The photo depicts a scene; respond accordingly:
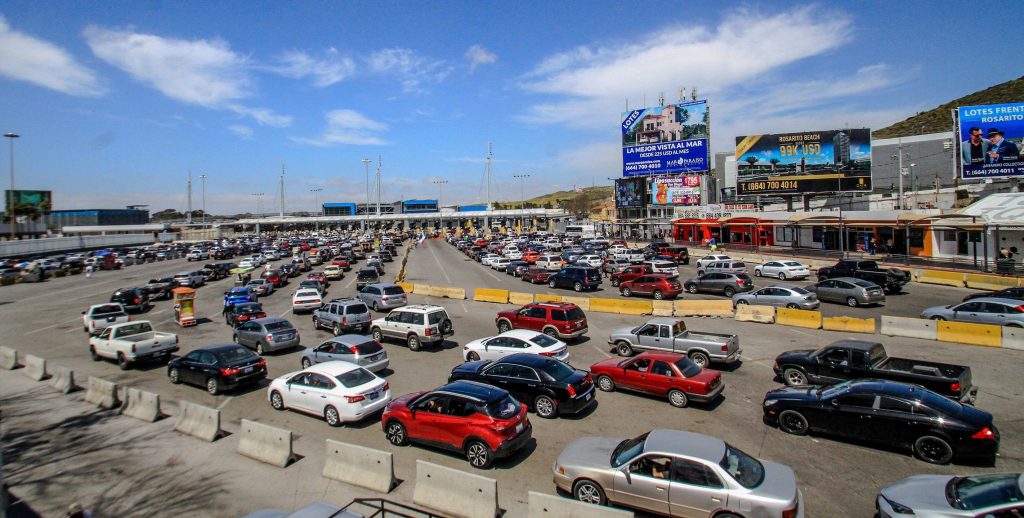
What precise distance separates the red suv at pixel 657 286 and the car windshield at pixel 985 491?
73.0ft

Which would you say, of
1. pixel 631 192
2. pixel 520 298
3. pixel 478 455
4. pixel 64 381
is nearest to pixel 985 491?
pixel 478 455

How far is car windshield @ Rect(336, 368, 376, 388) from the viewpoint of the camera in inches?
489

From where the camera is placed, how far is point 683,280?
38.0m

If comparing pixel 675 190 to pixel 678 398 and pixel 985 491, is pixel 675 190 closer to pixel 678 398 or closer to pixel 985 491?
pixel 678 398

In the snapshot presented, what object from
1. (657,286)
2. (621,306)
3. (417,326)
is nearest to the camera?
(417,326)

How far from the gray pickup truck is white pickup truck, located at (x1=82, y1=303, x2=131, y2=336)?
22604 mm

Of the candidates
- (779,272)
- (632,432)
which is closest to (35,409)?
(632,432)

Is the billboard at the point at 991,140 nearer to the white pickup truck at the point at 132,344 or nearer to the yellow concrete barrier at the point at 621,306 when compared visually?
the yellow concrete barrier at the point at 621,306

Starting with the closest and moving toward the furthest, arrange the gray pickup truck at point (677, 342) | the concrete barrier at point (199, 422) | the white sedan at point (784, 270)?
the concrete barrier at point (199, 422) → the gray pickup truck at point (677, 342) → the white sedan at point (784, 270)

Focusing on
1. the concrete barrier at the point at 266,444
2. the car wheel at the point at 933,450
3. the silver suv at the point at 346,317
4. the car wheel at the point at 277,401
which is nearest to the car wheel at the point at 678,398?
the car wheel at the point at 933,450

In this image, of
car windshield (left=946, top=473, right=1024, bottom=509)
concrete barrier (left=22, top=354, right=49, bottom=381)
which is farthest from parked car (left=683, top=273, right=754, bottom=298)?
concrete barrier (left=22, top=354, right=49, bottom=381)

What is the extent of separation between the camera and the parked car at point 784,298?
2291 cm

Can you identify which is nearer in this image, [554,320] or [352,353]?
[352,353]

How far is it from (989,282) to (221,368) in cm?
3610
